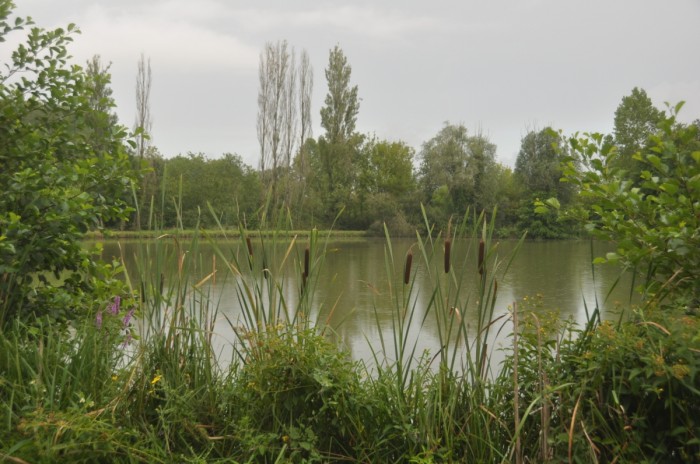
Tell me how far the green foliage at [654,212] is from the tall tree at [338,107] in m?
27.5

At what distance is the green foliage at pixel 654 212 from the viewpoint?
157cm

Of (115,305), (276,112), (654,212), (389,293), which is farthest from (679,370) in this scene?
(276,112)

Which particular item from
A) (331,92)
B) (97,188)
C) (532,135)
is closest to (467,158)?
(532,135)

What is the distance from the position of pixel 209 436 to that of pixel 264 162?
22.7 m

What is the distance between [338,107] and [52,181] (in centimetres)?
2779

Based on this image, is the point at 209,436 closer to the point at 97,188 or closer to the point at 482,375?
the point at 482,375

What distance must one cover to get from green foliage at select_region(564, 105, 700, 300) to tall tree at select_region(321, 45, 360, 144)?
90.2ft

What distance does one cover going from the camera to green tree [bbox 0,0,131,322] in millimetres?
2121

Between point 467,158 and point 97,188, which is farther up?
point 467,158

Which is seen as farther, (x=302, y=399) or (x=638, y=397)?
(x=302, y=399)

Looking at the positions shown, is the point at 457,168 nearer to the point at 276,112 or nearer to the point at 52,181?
the point at 276,112

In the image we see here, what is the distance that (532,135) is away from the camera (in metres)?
24.9

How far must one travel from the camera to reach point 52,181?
2.22 m

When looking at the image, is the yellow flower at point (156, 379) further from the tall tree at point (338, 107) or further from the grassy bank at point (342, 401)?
the tall tree at point (338, 107)
